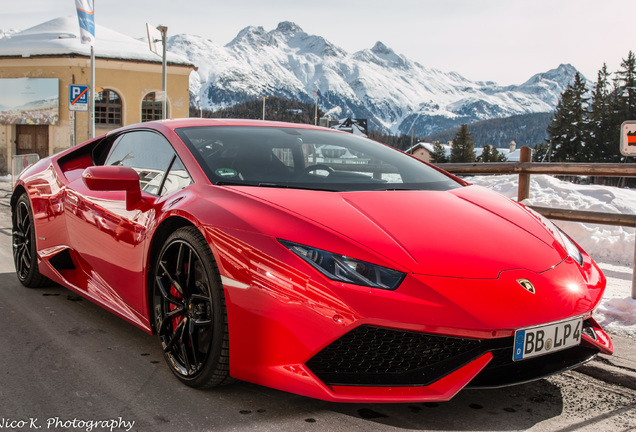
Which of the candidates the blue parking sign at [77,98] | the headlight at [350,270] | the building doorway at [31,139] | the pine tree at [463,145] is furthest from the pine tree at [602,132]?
the headlight at [350,270]

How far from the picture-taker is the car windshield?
2.92 m

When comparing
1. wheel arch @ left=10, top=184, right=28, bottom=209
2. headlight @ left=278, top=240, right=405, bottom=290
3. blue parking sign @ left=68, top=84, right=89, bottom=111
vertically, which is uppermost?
blue parking sign @ left=68, top=84, right=89, bottom=111

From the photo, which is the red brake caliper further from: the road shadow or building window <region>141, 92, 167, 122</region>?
building window <region>141, 92, 167, 122</region>

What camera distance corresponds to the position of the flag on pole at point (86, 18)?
16.5 metres

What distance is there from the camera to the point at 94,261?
3518 millimetres

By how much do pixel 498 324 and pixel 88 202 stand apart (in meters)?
2.47

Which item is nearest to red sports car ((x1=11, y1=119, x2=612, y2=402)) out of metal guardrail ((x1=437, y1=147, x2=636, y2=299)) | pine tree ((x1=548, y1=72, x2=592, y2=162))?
metal guardrail ((x1=437, y1=147, x2=636, y2=299))

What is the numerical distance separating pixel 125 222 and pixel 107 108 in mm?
27358

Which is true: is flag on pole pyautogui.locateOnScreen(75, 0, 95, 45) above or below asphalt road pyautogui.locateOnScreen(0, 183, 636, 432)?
above

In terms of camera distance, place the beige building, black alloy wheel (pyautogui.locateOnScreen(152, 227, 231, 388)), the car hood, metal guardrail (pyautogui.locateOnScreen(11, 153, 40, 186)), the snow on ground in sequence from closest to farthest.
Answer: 1. the car hood
2. black alloy wheel (pyautogui.locateOnScreen(152, 227, 231, 388))
3. the snow on ground
4. metal guardrail (pyautogui.locateOnScreen(11, 153, 40, 186))
5. the beige building

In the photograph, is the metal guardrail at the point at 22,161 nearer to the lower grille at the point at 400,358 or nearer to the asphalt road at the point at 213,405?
the asphalt road at the point at 213,405

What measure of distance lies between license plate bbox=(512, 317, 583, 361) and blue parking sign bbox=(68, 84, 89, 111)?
15826mm

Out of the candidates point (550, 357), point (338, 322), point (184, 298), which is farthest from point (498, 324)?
point (184, 298)

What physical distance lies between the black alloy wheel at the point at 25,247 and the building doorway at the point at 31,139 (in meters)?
25.9
